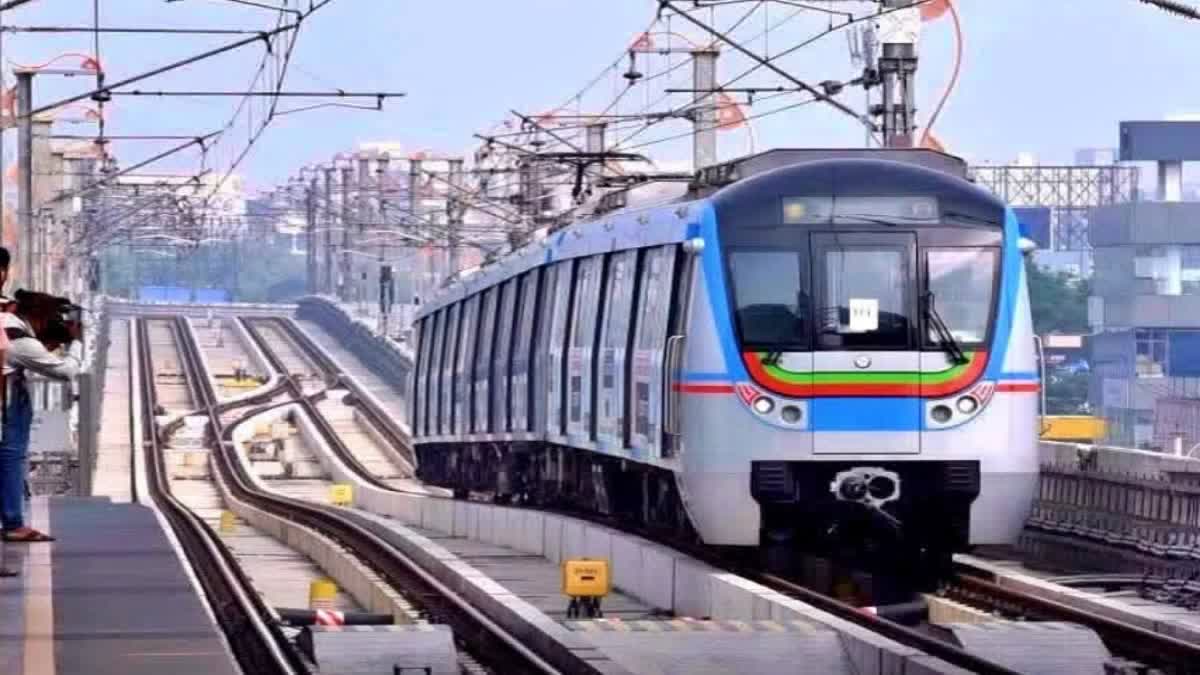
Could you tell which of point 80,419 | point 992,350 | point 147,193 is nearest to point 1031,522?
point 992,350

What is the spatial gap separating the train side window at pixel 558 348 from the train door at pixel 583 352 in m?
0.30

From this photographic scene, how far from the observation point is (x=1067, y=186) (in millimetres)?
88438

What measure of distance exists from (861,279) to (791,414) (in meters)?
1.08

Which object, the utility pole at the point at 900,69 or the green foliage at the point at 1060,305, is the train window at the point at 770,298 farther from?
the green foliage at the point at 1060,305

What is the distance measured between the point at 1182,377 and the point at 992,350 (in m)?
32.0

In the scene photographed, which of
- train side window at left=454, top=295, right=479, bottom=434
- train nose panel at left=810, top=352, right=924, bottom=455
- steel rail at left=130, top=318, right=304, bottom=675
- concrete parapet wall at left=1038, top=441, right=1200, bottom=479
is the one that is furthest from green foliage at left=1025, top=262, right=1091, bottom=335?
train nose panel at left=810, top=352, right=924, bottom=455

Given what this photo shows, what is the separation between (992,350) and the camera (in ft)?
69.4

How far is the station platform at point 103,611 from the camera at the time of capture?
14.8 meters

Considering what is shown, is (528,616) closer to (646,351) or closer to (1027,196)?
(646,351)

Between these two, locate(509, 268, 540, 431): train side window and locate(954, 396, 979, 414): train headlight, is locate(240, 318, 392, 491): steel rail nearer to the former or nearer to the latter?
locate(509, 268, 540, 431): train side window

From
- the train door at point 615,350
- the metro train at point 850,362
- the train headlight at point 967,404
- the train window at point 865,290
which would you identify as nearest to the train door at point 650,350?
the metro train at point 850,362

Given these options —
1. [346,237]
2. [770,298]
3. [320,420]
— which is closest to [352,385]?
[320,420]

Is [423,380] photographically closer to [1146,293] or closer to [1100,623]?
[1146,293]

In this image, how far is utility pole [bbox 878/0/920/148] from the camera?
31344 millimetres
